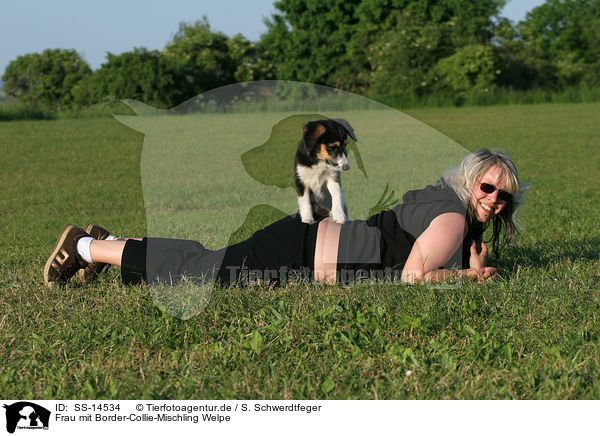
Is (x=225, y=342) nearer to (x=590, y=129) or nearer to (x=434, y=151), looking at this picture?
(x=434, y=151)

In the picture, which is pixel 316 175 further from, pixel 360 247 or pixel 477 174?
pixel 477 174

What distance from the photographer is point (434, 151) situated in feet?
14.7

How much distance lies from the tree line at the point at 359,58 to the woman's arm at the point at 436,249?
16.0 meters

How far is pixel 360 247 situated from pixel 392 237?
0.24 meters

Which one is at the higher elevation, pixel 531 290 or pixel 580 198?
pixel 580 198

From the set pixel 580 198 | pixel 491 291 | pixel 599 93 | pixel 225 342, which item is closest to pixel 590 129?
pixel 580 198

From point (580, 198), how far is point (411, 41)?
3130 centimetres

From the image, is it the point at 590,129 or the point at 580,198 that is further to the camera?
the point at 590,129

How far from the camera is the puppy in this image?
3.52 meters

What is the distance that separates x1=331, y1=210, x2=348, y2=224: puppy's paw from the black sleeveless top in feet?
0.19
